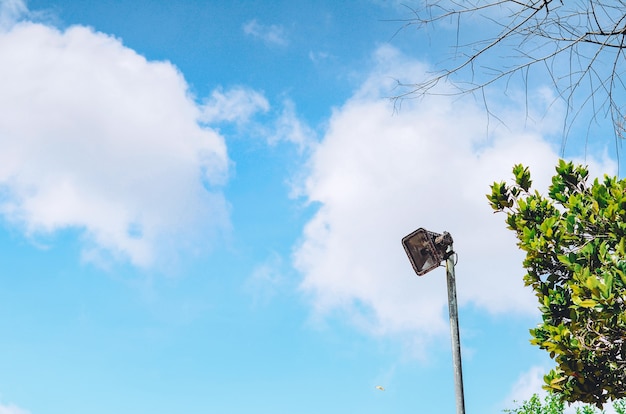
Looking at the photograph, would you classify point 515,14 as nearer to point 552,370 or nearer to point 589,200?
point 589,200

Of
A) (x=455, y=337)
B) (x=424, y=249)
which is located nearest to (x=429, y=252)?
(x=424, y=249)

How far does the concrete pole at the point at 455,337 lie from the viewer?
6.45m

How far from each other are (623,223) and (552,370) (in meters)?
2.34

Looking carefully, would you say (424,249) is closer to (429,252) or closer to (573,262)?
(429,252)

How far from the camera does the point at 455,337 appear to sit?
673cm

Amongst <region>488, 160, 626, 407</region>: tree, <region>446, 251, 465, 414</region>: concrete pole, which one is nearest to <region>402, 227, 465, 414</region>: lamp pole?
<region>446, 251, 465, 414</region>: concrete pole

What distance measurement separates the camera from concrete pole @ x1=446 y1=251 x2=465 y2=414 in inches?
A: 254

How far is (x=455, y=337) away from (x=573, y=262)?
1742 mm

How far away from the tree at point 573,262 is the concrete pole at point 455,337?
54.3 inches

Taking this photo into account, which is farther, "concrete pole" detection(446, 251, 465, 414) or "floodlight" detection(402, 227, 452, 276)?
"floodlight" detection(402, 227, 452, 276)

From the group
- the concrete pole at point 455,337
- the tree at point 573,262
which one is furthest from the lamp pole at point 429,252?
the tree at point 573,262

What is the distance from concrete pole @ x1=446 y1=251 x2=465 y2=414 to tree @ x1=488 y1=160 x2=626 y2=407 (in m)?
1.38

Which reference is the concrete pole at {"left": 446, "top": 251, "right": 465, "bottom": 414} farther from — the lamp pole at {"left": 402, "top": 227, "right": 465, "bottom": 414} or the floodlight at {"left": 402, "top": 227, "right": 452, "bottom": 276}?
the floodlight at {"left": 402, "top": 227, "right": 452, "bottom": 276}

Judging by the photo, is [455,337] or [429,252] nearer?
[455,337]
